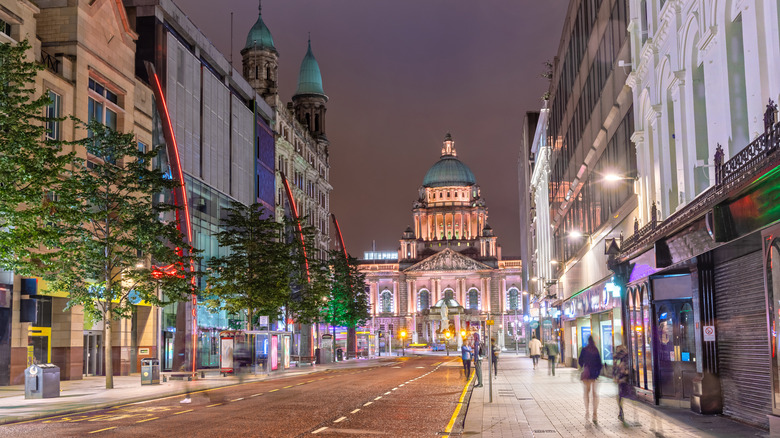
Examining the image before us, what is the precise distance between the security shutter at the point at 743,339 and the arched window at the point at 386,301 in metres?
164

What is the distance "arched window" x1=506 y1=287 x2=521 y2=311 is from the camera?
17950 cm

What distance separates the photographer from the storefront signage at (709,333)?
18.7m

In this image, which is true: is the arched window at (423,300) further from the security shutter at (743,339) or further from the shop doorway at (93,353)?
the security shutter at (743,339)

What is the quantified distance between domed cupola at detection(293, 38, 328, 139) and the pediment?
7421 centimetres

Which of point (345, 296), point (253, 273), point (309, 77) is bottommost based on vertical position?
point (345, 296)

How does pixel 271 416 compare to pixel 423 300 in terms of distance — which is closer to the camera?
pixel 271 416

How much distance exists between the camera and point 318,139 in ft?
364

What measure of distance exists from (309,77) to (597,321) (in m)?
76.4

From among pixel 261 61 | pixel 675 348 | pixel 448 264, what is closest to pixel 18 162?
pixel 675 348

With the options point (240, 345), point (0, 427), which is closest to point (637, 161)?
point (0, 427)

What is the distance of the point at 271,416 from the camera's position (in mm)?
20766

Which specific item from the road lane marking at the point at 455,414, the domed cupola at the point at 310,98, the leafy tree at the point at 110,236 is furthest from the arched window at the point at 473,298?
the leafy tree at the point at 110,236

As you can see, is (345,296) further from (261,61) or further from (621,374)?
(621,374)

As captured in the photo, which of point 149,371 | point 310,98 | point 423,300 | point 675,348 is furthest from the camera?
point 423,300
